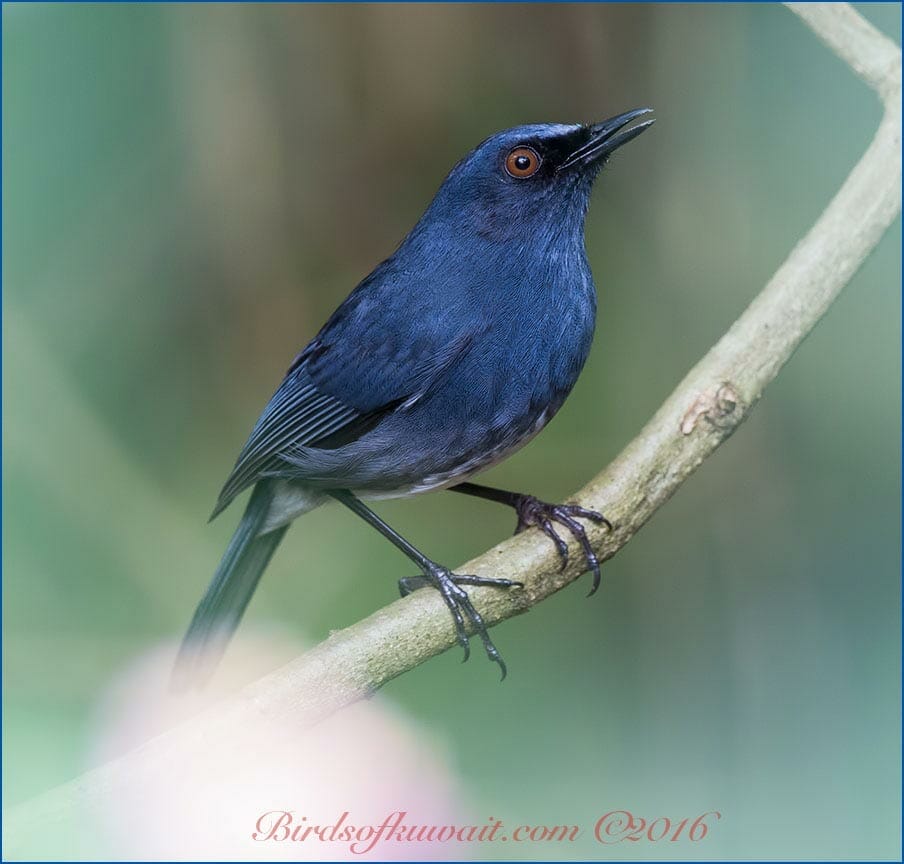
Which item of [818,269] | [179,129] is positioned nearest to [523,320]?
[818,269]

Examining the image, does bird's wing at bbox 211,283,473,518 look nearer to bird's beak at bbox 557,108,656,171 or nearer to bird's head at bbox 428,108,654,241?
bird's head at bbox 428,108,654,241

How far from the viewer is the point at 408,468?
110 inches

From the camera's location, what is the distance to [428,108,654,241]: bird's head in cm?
284

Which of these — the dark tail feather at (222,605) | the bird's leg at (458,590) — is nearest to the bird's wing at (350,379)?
the dark tail feather at (222,605)

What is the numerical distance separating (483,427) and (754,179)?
2269 mm

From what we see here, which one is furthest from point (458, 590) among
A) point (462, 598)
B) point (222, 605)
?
point (222, 605)

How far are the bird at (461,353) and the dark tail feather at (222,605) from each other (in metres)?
0.09

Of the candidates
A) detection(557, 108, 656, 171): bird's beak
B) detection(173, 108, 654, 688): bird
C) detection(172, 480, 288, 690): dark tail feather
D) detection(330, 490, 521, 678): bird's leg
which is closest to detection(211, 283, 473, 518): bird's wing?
detection(173, 108, 654, 688): bird

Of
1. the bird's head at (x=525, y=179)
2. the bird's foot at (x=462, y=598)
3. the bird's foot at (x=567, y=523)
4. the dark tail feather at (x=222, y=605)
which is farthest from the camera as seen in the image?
the dark tail feather at (x=222, y=605)

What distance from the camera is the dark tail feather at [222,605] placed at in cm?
321

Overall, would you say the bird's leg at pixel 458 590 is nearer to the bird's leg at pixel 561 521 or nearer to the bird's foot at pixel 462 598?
the bird's foot at pixel 462 598

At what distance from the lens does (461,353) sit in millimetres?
2707

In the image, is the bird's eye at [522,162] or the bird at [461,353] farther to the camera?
the bird's eye at [522,162]

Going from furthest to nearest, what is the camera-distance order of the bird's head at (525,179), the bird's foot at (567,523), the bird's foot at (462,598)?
the bird's head at (525,179) < the bird's foot at (567,523) < the bird's foot at (462,598)
